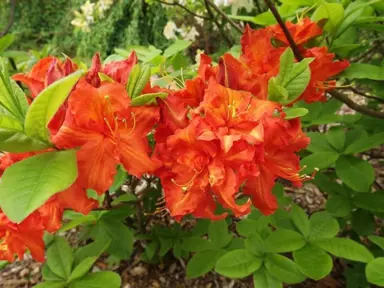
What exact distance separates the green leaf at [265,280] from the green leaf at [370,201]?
1.20 ft

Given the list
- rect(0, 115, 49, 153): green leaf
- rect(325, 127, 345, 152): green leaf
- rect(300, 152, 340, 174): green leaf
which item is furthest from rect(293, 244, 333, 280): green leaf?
rect(0, 115, 49, 153): green leaf

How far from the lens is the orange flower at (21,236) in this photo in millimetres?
645

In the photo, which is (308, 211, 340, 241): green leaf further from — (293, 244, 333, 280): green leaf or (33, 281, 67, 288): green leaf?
(33, 281, 67, 288): green leaf

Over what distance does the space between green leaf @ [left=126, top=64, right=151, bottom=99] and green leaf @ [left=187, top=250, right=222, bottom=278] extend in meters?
0.69

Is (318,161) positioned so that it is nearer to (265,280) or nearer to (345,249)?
(345,249)

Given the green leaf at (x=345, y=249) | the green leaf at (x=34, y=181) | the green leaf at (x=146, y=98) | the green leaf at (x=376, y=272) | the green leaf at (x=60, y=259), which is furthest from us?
the green leaf at (x=60, y=259)

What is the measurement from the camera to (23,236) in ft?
2.28

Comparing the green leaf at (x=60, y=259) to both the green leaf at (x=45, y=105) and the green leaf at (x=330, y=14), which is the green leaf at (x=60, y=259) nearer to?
the green leaf at (x=45, y=105)

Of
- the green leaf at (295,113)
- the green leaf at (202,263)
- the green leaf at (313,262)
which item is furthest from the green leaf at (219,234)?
the green leaf at (295,113)

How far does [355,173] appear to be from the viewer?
45.6 inches

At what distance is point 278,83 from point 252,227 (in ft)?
2.03

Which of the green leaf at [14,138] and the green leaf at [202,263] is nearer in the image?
the green leaf at [14,138]

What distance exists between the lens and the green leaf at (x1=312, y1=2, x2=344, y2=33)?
3.01ft

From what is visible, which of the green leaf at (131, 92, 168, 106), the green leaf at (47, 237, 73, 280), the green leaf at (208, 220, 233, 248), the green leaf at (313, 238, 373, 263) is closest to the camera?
the green leaf at (131, 92, 168, 106)
